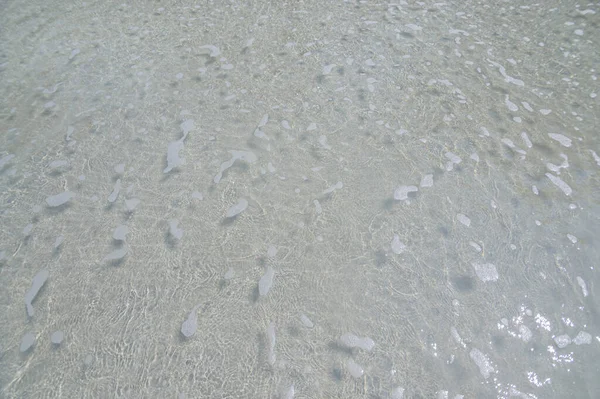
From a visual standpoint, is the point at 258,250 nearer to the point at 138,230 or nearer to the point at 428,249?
the point at 138,230

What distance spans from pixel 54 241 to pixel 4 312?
0.23 m

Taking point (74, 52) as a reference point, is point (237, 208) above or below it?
below

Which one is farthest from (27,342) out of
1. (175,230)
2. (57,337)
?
(175,230)

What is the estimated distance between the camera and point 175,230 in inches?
53.0

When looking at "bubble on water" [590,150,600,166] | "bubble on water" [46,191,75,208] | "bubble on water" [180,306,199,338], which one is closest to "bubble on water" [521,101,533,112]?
"bubble on water" [590,150,600,166]

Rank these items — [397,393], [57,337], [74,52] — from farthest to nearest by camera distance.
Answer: [74,52], [57,337], [397,393]

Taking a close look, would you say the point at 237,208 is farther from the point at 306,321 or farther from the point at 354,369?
the point at 354,369

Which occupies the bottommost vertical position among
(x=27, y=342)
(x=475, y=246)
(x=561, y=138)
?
(x=27, y=342)

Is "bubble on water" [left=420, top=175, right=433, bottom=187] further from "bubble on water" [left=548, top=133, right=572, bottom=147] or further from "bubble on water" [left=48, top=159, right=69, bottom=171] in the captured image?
"bubble on water" [left=48, top=159, right=69, bottom=171]

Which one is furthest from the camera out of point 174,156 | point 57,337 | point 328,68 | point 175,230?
point 328,68

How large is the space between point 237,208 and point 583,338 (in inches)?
37.6

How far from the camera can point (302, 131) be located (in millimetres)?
1621

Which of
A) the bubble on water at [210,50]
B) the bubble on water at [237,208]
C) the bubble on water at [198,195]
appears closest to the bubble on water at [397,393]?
the bubble on water at [237,208]

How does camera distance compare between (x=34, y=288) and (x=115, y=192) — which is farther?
(x=115, y=192)
